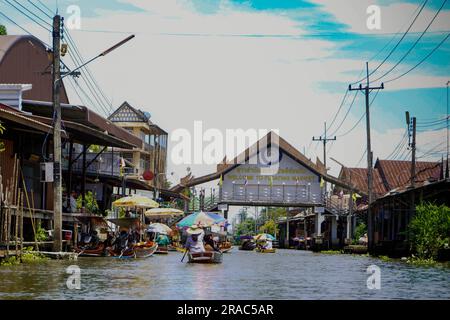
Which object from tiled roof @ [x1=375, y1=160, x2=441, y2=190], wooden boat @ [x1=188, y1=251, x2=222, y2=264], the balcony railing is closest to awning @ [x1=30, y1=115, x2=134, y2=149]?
the balcony railing

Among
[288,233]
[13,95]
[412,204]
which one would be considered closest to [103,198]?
[13,95]

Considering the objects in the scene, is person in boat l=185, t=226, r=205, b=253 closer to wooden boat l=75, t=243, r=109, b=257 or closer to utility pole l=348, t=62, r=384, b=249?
wooden boat l=75, t=243, r=109, b=257

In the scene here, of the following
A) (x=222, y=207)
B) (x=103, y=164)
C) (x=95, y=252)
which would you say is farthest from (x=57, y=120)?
(x=222, y=207)

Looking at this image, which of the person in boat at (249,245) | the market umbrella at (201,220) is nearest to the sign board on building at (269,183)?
the person in boat at (249,245)

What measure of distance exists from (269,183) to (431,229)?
34.8m

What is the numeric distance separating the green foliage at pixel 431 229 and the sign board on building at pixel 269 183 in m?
33.6

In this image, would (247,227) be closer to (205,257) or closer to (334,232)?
(334,232)

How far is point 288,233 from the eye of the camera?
88.8 metres

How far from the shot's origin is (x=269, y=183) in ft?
214

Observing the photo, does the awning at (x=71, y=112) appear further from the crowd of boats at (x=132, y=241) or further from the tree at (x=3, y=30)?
the tree at (x=3, y=30)

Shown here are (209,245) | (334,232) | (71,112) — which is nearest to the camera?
(209,245)

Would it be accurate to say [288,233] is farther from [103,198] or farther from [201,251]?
[201,251]

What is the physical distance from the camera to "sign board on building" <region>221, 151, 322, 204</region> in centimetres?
6525
